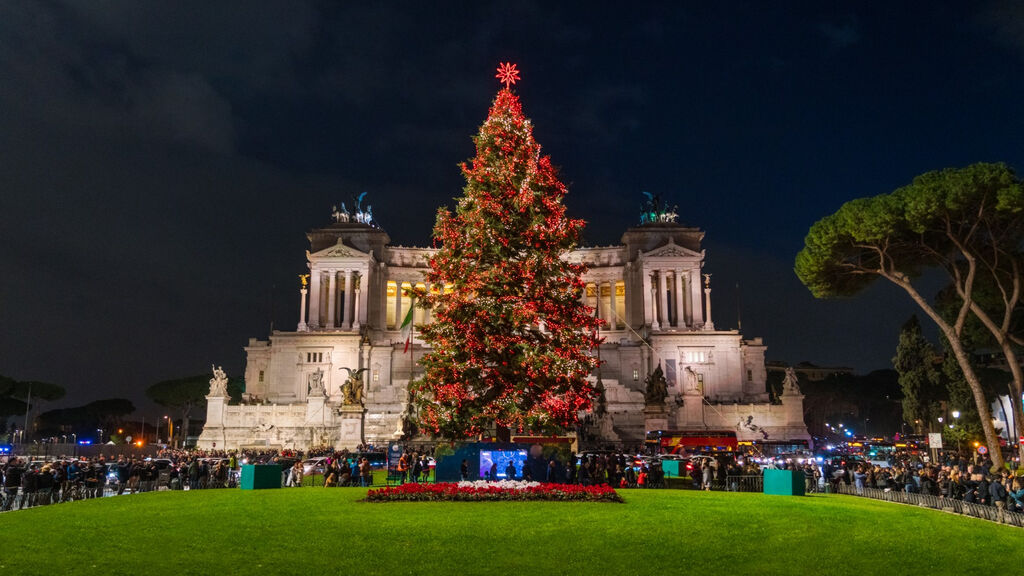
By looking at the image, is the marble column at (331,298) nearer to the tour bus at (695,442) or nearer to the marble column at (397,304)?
the marble column at (397,304)

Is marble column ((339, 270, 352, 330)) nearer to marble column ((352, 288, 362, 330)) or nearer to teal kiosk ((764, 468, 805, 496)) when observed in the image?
marble column ((352, 288, 362, 330))

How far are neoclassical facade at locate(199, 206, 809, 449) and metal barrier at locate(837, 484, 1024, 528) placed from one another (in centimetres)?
2821

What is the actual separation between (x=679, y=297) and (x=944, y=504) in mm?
63047

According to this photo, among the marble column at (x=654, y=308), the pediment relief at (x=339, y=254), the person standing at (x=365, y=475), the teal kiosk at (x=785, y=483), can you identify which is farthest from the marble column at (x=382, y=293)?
the teal kiosk at (x=785, y=483)

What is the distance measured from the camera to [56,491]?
25250 mm

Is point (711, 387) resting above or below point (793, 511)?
above

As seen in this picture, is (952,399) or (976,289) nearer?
(976,289)

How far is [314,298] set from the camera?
281 ft

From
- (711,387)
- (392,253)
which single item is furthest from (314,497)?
(392,253)

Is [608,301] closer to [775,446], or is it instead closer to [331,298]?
[331,298]

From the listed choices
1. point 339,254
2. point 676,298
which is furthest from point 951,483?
point 339,254

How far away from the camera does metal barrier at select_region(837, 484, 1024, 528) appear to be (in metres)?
20.0

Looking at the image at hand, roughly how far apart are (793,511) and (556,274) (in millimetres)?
10707

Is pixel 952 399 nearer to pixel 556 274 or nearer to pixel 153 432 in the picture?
pixel 556 274
